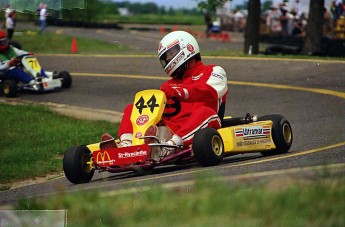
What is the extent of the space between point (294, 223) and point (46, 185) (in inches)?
204

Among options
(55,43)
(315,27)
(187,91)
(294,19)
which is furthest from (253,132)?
(55,43)

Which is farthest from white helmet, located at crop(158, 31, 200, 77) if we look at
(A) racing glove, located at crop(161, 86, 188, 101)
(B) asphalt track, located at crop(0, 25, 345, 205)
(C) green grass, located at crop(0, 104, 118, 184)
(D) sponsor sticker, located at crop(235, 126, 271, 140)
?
(C) green grass, located at crop(0, 104, 118, 184)

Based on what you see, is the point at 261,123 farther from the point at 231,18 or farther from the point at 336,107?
the point at 231,18

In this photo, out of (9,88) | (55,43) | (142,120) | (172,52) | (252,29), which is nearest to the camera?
(142,120)

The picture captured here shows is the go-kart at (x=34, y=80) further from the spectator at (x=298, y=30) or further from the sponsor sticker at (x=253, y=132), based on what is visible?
the spectator at (x=298, y=30)

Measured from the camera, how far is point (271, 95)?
17.5 m

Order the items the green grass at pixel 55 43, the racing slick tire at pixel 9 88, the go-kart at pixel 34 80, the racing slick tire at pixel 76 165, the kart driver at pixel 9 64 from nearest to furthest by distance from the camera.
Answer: the racing slick tire at pixel 76 165, the racing slick tire at pixel 9 88, the go-kart at pixel 34 80, the kart driver at pixel 9 64, the green grass at pixel 55 43

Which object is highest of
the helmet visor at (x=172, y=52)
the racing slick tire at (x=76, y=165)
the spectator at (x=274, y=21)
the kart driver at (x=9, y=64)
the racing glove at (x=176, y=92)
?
the helmet visor at (x=172, y=52)

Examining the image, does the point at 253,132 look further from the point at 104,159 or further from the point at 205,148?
the point at 104,159

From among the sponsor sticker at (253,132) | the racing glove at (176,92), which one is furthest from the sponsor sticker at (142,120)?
the sponsor sticker at (253,132)

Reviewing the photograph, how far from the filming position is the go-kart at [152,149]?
30.8 feet

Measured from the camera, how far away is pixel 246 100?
17266 mm

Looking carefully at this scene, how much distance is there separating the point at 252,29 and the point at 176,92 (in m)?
16.7

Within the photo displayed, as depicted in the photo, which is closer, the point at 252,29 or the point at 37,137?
the point at 37,137
